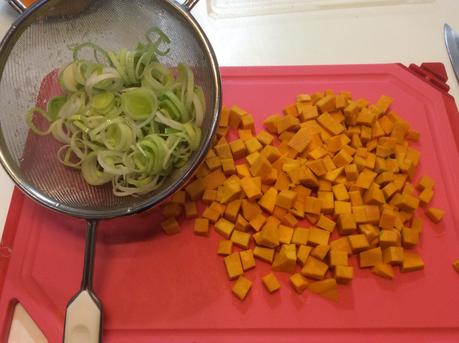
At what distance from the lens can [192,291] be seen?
1.40m

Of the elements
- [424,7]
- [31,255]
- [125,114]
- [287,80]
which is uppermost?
[424,7]

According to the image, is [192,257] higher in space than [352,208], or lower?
lower

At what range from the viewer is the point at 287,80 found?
1.81 m

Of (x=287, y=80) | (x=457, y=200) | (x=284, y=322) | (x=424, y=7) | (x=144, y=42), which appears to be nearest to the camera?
(x=284, y=322)

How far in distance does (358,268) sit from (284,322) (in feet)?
1.06

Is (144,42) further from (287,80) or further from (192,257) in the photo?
(192,257)

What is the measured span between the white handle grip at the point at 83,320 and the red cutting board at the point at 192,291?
140 mm

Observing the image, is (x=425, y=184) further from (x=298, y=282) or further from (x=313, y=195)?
(x=298, y=282)

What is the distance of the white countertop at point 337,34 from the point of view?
6.42 feet

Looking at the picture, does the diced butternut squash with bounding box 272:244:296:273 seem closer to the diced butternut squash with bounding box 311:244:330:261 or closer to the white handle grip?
the diced butternut squash with bounding box 311:244:330:261

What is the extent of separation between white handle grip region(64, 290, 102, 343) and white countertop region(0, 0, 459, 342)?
47.7 inches

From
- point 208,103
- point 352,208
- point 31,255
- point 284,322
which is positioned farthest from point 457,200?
point 31,255

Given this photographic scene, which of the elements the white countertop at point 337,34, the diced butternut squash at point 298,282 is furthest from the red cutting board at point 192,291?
the white countertop at point 337,34

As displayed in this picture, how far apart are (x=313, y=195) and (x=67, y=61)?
1.13 meters
